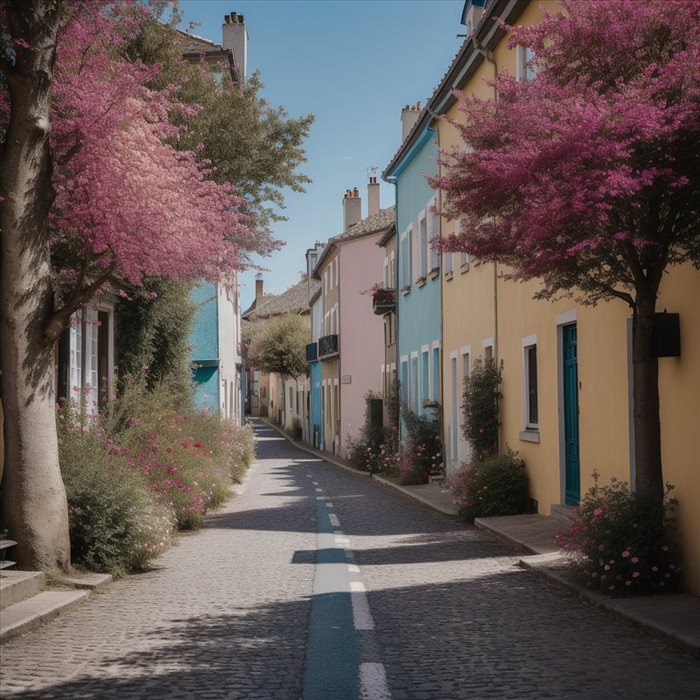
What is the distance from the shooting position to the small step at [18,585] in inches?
341

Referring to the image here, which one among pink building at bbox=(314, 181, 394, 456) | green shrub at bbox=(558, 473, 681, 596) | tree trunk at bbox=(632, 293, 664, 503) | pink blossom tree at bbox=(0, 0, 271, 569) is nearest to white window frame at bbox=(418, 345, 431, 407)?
pink blossom tree at bbox=(0, 0, 271, 569)

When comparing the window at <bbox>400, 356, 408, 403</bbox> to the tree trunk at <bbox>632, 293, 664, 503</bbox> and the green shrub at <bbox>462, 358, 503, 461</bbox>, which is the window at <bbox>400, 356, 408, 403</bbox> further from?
the tree trunk at <bbox>632, 293, 664, 503</bbox>

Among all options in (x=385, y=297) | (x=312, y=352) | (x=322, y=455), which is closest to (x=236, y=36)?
(x=385, y=297)

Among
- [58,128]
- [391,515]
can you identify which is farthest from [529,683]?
[391,515]

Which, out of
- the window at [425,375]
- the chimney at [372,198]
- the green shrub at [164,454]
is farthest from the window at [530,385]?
the chimney at [372,198]

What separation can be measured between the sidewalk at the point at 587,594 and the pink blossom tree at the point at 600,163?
1.01m

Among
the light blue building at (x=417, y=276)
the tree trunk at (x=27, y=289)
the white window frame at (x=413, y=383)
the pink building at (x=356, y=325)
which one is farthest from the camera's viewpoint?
the pink building at (x=356, y=325)

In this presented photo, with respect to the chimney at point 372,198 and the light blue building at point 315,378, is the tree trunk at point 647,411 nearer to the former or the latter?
the chimney at point 372,198

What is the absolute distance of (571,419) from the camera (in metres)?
15.0

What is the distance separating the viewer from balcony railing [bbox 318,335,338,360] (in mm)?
47969

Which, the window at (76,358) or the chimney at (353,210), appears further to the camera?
the chimney at (353,210)

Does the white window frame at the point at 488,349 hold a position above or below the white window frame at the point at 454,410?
above

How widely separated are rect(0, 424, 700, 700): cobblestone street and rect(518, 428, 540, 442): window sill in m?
3.29

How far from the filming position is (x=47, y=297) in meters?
10.4
